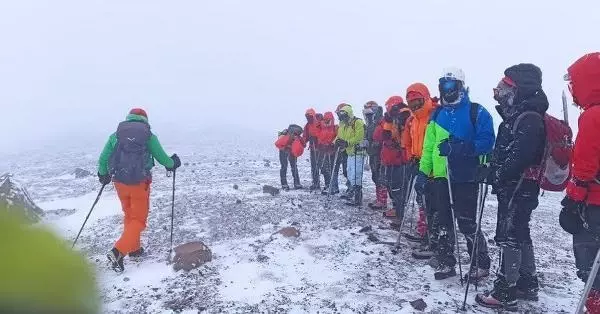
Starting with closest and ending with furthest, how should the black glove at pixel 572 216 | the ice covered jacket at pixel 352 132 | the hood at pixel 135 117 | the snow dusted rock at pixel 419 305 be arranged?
the black glove at pixel 572 216, the snow dusted rock at pixel 419 305, the hood at pixel 135 117, the ice covered jacket at pixel 352 132


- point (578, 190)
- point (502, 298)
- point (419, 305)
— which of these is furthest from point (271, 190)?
point (578, 190)

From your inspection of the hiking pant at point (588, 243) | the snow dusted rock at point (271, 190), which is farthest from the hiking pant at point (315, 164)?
the hiking pant at point (588, 243)

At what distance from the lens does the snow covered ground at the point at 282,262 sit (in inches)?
261

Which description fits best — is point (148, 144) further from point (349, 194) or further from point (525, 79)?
point (349, 194)

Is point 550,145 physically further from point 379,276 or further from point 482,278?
point 379,276

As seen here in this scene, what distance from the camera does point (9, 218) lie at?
789mm

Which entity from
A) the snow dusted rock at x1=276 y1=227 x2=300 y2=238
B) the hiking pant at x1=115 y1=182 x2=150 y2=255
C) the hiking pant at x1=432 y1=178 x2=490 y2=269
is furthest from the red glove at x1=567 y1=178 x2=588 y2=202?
the hiking pant at x1=115 y1=182 x2=150 y2=255

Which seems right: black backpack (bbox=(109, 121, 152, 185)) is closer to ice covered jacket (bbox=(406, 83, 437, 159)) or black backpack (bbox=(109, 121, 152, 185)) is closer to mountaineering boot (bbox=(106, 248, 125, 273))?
mountaineering boot (bbox=(106, 248, 125, 273))

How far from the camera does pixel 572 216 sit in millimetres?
4832

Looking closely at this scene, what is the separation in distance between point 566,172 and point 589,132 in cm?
144

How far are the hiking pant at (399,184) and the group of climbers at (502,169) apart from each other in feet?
1.78

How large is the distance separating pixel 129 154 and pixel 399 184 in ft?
19.7

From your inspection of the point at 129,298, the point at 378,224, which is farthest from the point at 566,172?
the point at 129,298

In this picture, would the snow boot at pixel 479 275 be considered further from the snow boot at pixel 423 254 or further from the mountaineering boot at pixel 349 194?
the mountaineering boot at pixel 349 194
